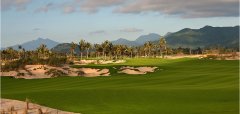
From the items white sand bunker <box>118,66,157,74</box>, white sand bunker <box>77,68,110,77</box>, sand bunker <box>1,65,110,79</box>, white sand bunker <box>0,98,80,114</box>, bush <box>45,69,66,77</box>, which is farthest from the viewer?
white sand bunker <box>118,66,157,74</box>

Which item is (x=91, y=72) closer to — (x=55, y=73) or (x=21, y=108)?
(x=55, y=73)

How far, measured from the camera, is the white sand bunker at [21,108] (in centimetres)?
2910

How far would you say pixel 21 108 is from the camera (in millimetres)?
31141

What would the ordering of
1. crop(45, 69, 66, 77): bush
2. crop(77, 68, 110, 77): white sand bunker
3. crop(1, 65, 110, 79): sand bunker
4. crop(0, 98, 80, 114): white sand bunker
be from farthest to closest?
crop(77, 68, 110, 77): white sand bunker
crop(45, 69, 66, 77): bush
crop(1, 65, 110, 79): sand bunker
crop(0, 98, 80, 114): white sand bunker

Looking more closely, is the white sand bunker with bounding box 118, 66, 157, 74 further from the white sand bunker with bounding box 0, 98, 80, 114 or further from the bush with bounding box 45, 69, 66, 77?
the white sand bunker with bounding box 0, 98, 80, 114

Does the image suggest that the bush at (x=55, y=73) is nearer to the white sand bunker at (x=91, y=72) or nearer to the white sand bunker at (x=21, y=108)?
the white sand bunker at (x=91, y=72)

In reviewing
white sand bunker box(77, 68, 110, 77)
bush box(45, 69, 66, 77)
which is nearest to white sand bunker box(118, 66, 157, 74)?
white sand bunker box(77, 68, 110, 77)

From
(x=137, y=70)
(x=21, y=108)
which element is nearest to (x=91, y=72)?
(x=137, y=70)

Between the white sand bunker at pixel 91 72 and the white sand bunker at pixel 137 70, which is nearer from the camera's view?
the white sand bunker at pixel 91 72

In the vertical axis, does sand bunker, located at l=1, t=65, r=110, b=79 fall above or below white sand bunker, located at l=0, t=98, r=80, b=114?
above

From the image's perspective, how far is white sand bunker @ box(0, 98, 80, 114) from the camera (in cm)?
2910

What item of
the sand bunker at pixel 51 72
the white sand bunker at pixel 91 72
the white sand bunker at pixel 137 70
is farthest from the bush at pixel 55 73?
the white sand bunker at pixel 137 70

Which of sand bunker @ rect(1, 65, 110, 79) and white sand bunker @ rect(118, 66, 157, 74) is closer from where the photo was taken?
sand bunker @ rect(1, 65, 110, 79)

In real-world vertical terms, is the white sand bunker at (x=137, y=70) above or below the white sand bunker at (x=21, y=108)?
above
